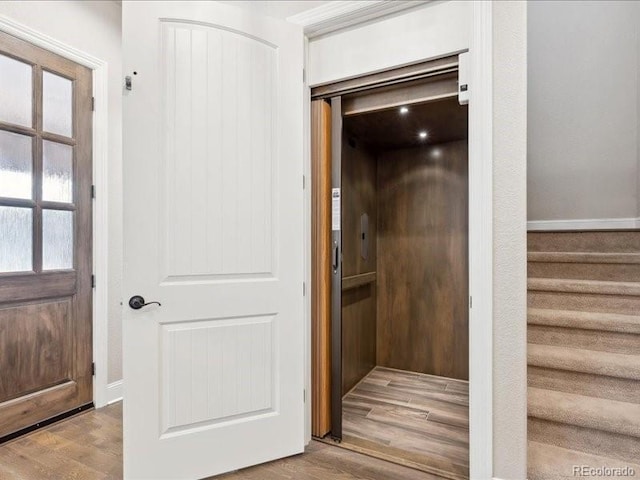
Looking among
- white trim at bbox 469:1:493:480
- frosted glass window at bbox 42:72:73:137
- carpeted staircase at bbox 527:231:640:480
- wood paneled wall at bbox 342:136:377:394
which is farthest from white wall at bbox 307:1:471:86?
frosted glass window at bbox 42:72:73:137

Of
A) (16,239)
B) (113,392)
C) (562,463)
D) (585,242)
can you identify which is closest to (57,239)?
(16,239)

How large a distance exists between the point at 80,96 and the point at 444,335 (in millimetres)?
3383

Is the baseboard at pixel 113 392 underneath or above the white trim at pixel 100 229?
underneath

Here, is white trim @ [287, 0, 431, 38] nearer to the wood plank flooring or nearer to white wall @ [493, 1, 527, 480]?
white wall @ [493, 1, 527, 480]

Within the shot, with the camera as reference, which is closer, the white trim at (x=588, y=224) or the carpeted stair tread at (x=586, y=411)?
the carpeted stair tread at (x=586, y=411)

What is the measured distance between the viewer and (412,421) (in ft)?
7.36

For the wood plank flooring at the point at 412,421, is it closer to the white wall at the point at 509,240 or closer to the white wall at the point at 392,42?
the white wall at the point at 509,240

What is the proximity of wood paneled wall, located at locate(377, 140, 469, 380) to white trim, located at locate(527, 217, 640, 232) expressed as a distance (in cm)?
70

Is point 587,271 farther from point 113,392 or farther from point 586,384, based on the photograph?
point 113,392

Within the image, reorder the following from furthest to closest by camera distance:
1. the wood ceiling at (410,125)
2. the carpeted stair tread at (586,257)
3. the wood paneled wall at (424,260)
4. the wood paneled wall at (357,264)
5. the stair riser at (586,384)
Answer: the wood paneled wall at (424,260) → the wood paneled wall at (357,264) → the wood ceiling at (410,125) → the carpeted stair tread at (586,257) → the stair riser at (586,384)

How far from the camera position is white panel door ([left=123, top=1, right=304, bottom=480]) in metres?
1.57

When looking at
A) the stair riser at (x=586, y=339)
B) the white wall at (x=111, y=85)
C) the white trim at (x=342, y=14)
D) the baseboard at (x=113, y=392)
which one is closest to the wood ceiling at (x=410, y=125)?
the white trim at (x=342, y=14)

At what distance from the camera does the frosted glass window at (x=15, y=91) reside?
2020mm

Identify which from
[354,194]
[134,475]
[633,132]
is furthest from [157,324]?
[633,132]
